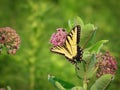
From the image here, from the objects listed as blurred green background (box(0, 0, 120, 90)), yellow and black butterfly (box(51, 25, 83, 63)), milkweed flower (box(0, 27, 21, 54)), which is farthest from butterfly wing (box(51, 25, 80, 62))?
blurred green background (box(0, 0, 120, 90))

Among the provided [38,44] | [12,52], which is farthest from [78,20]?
[38,44]

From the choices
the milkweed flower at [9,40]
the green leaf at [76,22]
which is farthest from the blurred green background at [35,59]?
the milkweed flower at [9,40]

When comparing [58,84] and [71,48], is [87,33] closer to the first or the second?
[71,48]

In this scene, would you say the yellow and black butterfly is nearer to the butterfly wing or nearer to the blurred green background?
the butterfly wing

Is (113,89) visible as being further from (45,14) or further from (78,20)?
(78,20)

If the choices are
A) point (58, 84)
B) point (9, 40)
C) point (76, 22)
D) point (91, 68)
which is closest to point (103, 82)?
point (91, 68)

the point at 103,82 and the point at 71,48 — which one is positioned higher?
the point at 71,48
